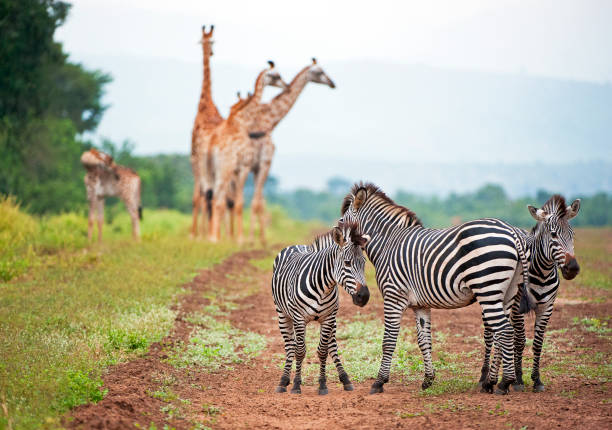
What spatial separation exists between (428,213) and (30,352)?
4879 cm

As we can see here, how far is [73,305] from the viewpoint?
33.8 feet

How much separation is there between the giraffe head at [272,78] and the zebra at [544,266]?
15028 mm

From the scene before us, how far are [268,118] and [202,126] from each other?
2406mm

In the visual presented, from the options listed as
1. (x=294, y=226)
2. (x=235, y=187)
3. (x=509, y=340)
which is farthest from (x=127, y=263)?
(x=294, y=226)

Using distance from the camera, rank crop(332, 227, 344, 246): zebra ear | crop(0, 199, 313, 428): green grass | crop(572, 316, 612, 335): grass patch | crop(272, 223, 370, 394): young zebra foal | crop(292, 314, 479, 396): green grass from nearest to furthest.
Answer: crop(0, 199, 313, 428): green grass → crop(272, 223, 370, 394): young zebra foal → crop(332, 227, 344, 246): zebra ear → crop(292, 314, 479, 396): green grass → crop(572, 316, 612, 335): grass patch

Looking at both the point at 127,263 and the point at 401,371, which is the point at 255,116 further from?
the point at 401,371

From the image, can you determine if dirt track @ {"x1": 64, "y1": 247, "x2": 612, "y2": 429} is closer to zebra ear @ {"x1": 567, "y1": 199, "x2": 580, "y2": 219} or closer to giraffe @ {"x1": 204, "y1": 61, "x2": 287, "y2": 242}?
zebra ear @ {"x1": 567, "y1": 199, "x2": 580, "y2": 219}

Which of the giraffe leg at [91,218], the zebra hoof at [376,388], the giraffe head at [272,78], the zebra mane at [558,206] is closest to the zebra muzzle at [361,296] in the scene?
the zebra hoof at [376,388]

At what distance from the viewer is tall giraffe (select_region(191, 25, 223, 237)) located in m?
20.8

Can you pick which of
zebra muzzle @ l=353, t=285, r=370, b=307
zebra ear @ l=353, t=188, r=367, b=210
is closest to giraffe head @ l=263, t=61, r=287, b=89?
zebra ear @ l=353, t=188, r=367, b=210

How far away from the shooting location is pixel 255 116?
21922mm

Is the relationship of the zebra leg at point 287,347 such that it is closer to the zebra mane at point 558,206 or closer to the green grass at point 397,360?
the green grass at point 397,360

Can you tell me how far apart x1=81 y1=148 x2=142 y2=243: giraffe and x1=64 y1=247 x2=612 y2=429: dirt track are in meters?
10.7

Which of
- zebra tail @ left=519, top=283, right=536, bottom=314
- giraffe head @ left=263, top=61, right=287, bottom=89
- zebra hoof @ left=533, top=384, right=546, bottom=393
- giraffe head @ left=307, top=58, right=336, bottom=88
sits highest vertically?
giraffe head @ left=307, top=58, right=336, bottom=88
